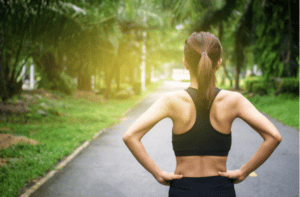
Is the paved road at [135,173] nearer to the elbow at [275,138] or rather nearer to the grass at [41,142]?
the grass at [41,142]

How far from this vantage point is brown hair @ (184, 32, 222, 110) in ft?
5.90

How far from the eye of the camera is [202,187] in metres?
1.85

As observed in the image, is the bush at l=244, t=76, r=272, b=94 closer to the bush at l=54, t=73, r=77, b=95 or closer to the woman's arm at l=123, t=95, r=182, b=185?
the bush at l=54, t=73, r=77, b=95

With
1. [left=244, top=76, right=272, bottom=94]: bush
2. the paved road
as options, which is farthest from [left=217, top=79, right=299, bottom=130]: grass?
the paved road

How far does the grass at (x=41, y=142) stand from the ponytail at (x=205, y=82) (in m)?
→ 3.49

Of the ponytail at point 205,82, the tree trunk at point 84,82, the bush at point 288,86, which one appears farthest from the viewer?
the tree trunk at point 84,82

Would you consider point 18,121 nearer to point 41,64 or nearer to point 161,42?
point 41,64

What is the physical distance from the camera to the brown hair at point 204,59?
1.80 meters

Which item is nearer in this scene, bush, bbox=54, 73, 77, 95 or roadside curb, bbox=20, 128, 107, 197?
roadside curb, bbox=20, 128, 107, 197

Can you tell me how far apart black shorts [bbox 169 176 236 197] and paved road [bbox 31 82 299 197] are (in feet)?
8.75

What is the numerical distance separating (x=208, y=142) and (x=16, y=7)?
8246 mm

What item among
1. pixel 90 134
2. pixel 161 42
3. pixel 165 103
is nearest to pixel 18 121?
pixel 90 134

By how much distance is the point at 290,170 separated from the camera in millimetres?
5527

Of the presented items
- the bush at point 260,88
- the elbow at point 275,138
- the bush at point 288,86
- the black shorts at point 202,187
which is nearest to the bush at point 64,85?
the bush at point 260,88
